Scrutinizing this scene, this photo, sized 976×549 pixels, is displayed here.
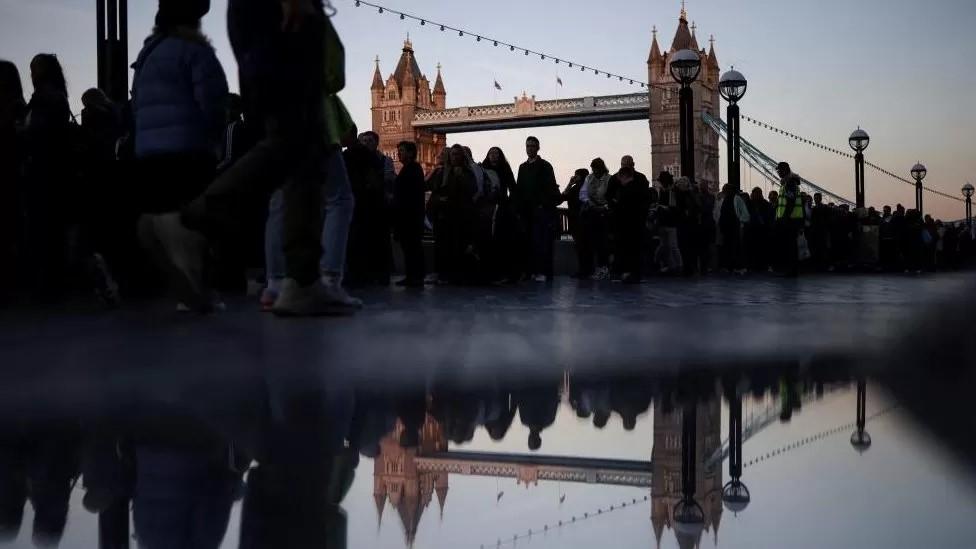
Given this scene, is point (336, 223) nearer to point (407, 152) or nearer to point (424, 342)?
point (424, 342)

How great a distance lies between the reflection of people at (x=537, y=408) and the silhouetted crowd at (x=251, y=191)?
77.0 inches

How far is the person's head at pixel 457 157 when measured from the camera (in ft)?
30.5

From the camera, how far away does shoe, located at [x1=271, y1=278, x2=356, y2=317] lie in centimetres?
471

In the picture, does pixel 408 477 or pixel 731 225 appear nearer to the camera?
pixel 408 477

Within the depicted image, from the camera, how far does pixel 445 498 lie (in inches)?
58.6

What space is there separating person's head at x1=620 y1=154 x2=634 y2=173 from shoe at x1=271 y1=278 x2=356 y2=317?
5.40 metres

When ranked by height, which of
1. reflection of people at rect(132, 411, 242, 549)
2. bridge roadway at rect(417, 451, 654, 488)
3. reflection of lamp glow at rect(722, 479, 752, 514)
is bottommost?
bridge roadway at rect(417, 451, 654, 488)

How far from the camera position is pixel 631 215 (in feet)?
32.3

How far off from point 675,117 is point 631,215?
248 feet

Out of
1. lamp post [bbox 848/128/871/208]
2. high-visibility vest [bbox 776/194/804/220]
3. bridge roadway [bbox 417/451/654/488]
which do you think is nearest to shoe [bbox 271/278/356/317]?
bridge roadway [bbox 417/451/654/488]

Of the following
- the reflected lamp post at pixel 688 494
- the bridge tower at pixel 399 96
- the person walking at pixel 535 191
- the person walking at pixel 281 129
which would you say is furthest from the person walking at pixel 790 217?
the bridge tower at pixel 399 96

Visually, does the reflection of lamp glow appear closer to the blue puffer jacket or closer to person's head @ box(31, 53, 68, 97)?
the blue puffer jacket

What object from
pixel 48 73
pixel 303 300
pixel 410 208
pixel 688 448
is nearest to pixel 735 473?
pixel 688 448

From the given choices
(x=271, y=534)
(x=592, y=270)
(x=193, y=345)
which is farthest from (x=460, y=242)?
(x=271, y=534)
